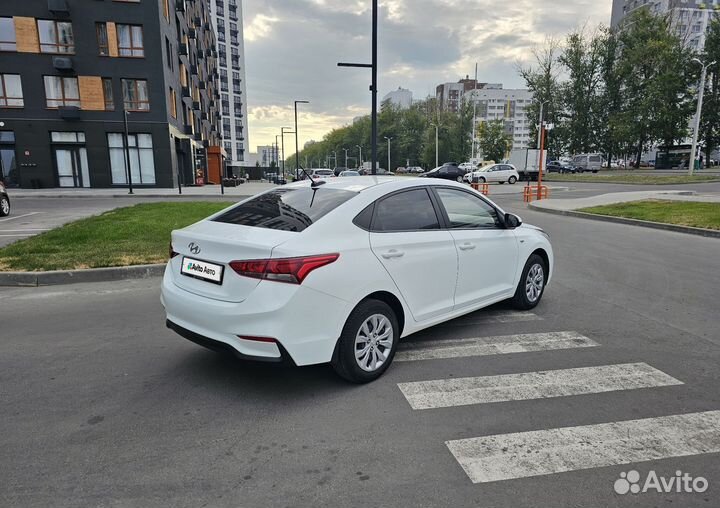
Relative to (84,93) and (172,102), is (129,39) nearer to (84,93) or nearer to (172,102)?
(84,93)

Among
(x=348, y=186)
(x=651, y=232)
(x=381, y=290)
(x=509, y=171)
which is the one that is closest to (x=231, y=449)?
(x=381, y=290)

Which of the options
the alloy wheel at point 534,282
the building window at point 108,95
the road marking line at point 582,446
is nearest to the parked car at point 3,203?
the alloy wheel at point 534,282

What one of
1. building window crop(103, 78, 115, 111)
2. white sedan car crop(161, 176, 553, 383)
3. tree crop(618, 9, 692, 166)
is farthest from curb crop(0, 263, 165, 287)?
tree crop(618, 9, 692, 166)

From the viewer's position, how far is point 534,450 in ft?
9.73

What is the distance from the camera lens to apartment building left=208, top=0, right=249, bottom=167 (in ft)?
311

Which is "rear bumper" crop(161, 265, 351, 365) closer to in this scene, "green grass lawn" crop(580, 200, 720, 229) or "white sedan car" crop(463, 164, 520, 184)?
"green grass lawn" crop(580, 200, 720, 229)

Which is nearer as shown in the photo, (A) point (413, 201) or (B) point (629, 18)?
(A) point (413, 201)

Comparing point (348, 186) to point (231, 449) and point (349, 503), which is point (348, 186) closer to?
point (231, 449)

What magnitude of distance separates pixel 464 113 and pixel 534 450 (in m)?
87.1

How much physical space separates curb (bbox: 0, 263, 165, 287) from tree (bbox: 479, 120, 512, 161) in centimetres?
7200

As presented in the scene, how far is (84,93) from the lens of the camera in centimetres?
3067

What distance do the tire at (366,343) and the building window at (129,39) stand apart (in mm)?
33589

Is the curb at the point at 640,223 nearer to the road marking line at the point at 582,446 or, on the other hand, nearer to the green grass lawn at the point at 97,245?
the road marking line at the point at 582,446

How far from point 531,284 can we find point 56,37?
3538 cm
